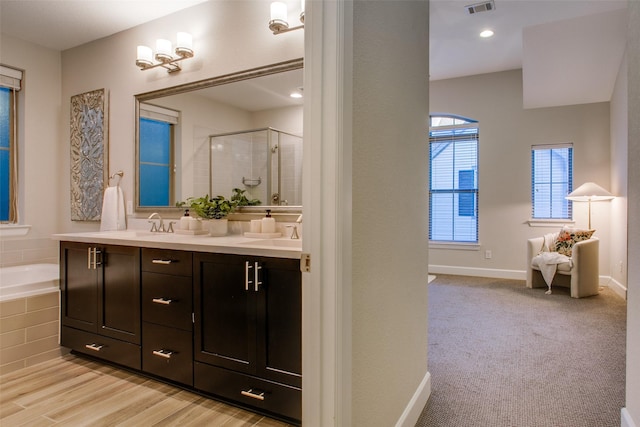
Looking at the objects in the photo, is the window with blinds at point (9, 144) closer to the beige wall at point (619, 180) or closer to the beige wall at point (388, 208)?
the beige wall at point (388, 208)

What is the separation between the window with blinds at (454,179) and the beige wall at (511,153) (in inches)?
5.6

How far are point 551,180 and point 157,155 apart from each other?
5.06m

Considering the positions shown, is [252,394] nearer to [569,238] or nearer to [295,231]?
[295,231]

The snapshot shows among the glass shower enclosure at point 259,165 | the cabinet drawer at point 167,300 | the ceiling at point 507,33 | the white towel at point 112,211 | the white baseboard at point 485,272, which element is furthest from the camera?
the white baseboard at point 485,272

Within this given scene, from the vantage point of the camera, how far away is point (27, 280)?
3.15 metres

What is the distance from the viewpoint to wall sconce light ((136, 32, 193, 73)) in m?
2.75

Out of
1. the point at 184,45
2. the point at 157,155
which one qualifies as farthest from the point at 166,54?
the point at 157,155

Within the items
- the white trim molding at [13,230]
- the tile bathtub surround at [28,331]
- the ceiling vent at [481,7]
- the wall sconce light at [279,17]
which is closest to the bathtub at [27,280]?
the tile bathtub surround at [28,331]

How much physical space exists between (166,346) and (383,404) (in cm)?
133

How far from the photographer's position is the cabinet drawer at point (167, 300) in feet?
6.68

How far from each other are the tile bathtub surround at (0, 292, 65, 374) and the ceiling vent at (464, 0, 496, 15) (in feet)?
14.0

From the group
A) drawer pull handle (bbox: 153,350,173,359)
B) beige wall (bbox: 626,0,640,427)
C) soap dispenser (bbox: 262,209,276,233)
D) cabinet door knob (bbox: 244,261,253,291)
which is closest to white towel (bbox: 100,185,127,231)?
drawer pull handle (bbox: 153,350,173,359)

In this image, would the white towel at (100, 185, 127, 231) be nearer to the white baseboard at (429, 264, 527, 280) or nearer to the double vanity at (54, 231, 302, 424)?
the double vanity at (54, 231, 302, 424)

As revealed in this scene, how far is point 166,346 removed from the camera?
211 centimetres
